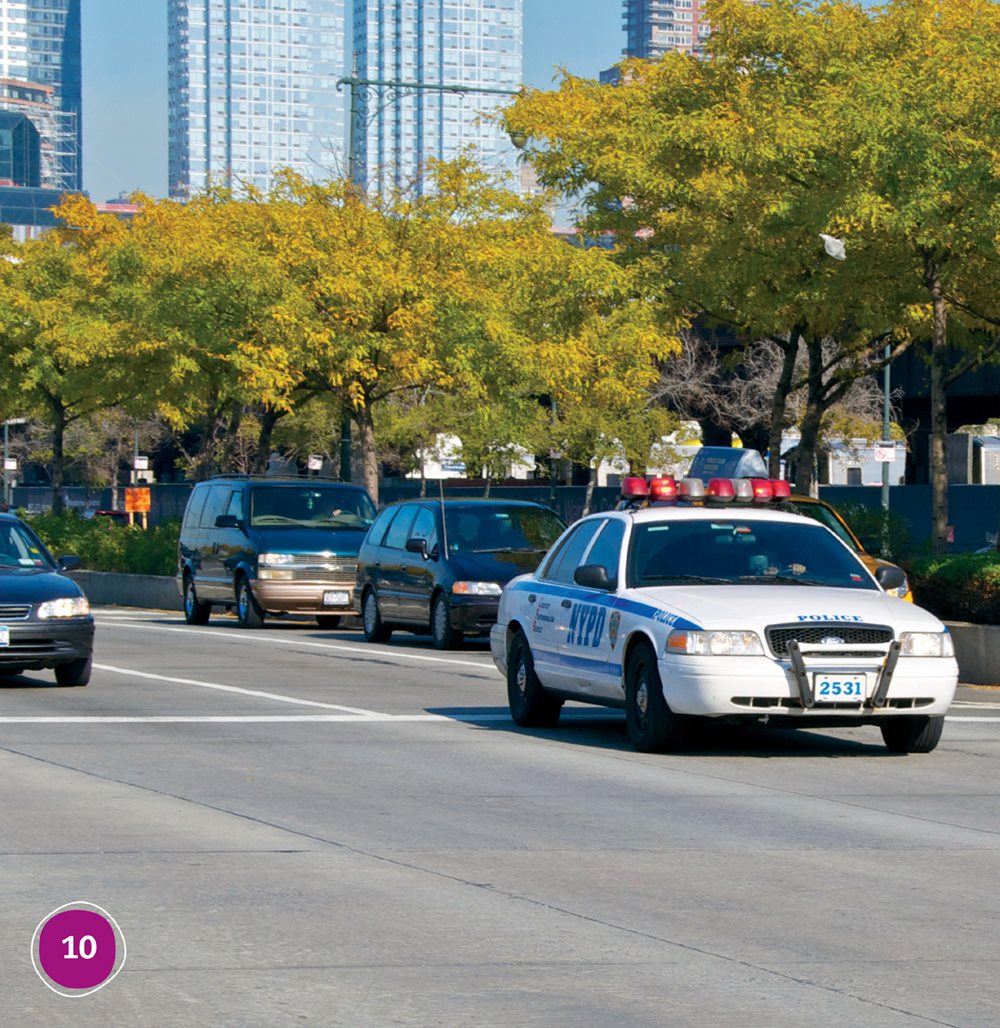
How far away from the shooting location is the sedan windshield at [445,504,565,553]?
80.0 feet

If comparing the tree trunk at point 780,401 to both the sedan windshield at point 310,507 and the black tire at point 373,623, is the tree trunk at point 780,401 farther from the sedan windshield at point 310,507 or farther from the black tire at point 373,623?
the black tire at point 373,623

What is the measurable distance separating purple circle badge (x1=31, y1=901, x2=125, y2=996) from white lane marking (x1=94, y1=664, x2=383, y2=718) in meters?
9.76

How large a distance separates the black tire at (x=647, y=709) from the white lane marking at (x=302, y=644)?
743cm

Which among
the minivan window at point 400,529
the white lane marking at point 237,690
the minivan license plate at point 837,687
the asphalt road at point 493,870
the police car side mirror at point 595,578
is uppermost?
the minivan window at point 400,529

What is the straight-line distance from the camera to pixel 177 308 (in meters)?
35.2

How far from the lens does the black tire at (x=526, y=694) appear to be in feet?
48.5

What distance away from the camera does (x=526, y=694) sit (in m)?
14.9

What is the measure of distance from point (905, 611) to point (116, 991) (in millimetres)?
7534

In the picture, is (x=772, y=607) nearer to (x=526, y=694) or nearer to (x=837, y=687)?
(x=837, y=687)

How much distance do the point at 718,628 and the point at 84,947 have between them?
7320mm

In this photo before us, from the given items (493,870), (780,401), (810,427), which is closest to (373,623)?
(810,427)

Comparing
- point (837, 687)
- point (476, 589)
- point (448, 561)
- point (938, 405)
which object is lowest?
point (837, 687)

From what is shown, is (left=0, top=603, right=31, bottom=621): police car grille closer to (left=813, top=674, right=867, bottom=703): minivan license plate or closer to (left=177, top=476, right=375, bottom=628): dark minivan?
(left=813, top=674, right=867, bottom=703): minivan license plate

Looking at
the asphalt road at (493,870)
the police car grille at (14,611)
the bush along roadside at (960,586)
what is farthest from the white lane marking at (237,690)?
the bush along roadside at (960,586)
